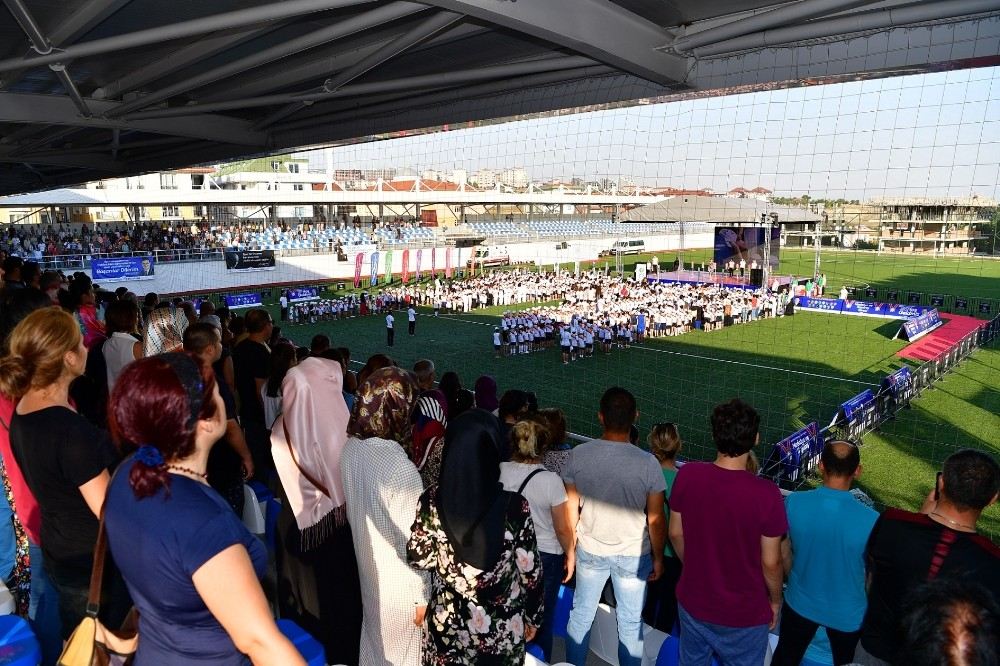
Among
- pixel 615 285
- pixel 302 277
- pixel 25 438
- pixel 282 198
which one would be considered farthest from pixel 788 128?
pixel 282 198

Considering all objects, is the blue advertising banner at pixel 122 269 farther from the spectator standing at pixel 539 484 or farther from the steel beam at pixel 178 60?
the spectator standing at pixel 539 484

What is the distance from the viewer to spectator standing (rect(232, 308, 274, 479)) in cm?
508

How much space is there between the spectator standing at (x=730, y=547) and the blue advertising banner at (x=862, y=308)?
22930mm

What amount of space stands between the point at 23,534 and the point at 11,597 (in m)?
0.37

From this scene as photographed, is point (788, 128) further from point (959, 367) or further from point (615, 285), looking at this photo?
point (615, 285)

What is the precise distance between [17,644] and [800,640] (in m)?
2.95

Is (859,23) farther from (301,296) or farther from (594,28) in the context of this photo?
(301,296)

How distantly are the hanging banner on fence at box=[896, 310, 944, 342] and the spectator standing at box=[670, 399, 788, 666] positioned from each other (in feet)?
65.1

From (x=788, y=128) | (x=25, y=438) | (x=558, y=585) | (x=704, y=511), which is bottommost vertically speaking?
(x=558, y=585)

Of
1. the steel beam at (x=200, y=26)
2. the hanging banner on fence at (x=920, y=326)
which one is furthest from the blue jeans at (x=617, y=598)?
the hanging banner on fence at (x=920, y=326)

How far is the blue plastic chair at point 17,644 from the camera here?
6.73ft

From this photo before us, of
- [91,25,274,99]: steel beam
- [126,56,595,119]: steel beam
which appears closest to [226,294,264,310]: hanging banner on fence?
[91,25,274,99]: steel beam

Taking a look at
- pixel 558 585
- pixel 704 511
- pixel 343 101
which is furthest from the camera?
pixel 343 101

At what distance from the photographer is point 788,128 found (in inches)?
190
